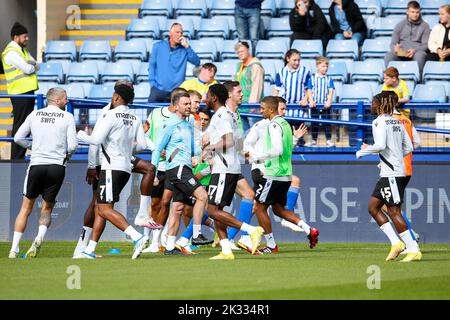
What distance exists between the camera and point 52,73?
23.3m

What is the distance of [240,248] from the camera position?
1678 cm

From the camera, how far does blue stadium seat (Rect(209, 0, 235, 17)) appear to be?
24.3 m

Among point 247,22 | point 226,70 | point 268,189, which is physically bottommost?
point 268,189

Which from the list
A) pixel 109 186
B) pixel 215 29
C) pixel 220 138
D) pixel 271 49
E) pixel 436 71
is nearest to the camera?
pixel 220 138

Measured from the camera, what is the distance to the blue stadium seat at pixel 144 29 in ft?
78.5

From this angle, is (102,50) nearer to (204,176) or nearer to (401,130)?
(204,176)

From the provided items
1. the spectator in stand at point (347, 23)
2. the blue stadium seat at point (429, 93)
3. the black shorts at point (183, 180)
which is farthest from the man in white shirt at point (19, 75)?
the blue stadium seat at point (429, 93)

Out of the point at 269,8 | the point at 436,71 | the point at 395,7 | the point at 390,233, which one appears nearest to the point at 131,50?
the point at 269,8

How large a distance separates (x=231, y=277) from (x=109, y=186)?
2.97m

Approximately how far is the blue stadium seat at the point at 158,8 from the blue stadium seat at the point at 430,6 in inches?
215

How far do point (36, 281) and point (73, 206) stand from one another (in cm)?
839

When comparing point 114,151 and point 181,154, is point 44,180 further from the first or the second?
point 181,154

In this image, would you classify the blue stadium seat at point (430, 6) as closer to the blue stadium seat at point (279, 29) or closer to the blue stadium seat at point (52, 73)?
the blue stadium seat at point (279, 29)
